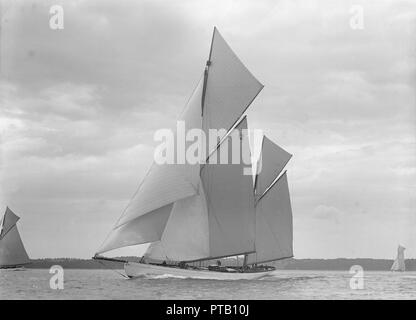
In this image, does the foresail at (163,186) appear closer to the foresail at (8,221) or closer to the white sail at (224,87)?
the white sail at (224,87)

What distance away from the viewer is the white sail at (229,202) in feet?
163

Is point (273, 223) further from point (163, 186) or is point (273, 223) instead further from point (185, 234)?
point (163, 186)

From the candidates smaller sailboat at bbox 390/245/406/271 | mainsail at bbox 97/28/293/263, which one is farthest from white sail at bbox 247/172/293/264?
smaller sailboat at bbox 390/245/406/271

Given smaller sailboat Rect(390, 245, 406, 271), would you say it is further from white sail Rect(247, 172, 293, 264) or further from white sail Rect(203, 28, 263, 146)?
white sail Rect(203, 28, 263, 146)

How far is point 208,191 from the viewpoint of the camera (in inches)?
1951

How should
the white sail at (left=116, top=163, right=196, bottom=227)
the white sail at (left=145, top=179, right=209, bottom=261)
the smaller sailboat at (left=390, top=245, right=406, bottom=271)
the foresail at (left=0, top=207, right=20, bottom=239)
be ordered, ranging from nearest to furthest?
the white sail at (left=116, top=163, right=196, bottom=227)
the white sail at (left=145, top=179, right=209, bottom=261)
the foresail at (left=0, top=207, right=20, bottom=239)
the smaller sailboat at (left=390, top=245, right=406, bottom=271)

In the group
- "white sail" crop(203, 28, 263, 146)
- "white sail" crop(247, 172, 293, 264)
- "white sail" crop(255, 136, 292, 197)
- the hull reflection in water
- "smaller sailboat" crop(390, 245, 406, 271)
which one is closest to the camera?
"white sail" crop(203, 28, 263, 146)

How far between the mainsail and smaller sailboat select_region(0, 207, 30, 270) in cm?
5047

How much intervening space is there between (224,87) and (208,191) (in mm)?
8134

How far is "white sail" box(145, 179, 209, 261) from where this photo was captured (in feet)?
159
